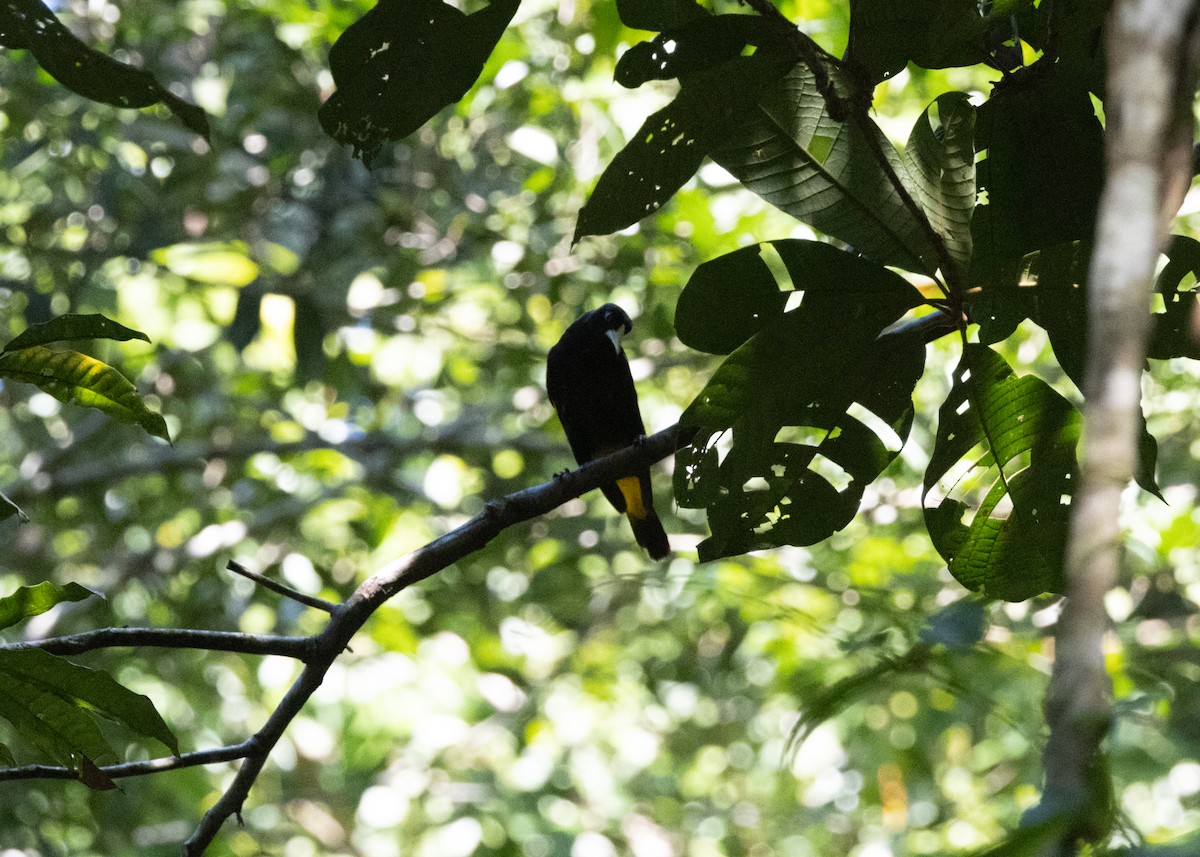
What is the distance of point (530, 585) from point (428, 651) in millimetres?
932

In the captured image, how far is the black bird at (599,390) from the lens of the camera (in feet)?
14.4

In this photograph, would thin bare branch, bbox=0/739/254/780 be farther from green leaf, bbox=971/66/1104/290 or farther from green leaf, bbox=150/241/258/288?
green leaf, bbox=150/241/258/288

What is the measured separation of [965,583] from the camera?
5.86 ft

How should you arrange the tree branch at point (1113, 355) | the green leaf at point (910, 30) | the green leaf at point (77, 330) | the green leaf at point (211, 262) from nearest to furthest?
1. the tree branch at point (1113, 355)
2. the green leaf at point (910, 30)
3. the green leaf at point (77, 330)
4. the green leaf at point (211, 262)

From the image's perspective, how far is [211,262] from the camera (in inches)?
187

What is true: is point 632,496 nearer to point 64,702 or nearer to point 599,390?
point 599,390

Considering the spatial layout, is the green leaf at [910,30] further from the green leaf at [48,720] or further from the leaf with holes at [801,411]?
the green leaf at [48,720]

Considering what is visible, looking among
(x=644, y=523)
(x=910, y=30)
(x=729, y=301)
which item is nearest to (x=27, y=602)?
(x=729, y=301)

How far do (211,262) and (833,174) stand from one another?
3751mm

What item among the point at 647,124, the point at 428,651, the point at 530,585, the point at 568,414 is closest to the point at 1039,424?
the point at 647,124

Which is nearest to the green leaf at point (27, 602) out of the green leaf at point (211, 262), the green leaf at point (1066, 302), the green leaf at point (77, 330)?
the green leaf at point (77, 330)

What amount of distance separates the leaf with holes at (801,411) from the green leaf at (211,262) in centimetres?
352

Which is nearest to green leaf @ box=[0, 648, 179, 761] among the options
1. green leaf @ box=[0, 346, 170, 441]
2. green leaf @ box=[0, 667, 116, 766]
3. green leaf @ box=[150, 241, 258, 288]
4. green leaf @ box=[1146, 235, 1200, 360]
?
green leaf @ box=[0, 667, 116, 766]

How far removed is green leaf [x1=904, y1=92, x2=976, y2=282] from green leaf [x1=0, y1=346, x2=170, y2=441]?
3.90ft
